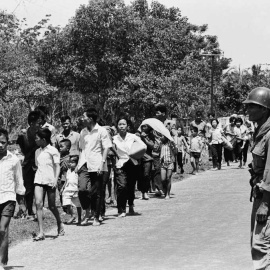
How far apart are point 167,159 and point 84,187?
13.6 ft

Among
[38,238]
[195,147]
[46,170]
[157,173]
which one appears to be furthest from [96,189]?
[195,147]

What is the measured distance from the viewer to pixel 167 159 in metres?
16.6

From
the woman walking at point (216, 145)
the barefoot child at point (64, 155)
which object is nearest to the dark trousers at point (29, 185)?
the barefoot child at point (64, 155)

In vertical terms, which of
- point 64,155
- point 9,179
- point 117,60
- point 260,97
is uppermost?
point 117,60

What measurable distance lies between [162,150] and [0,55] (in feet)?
92.4

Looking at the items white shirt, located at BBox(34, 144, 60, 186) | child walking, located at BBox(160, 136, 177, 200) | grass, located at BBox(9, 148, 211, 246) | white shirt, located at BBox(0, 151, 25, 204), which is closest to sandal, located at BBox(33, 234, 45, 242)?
grass, located at BBox(9, 148, 211, 246)

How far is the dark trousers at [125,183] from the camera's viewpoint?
13.9 metres

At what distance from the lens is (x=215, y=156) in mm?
24719

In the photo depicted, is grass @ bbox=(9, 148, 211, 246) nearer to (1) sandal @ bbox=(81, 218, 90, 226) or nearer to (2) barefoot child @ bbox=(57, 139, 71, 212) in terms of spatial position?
(1) sandal @ bbox=(81, 218, 90, 226)

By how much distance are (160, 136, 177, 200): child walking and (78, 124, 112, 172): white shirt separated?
3.85 meters

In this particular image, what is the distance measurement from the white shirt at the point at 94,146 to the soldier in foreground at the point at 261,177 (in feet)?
20.0

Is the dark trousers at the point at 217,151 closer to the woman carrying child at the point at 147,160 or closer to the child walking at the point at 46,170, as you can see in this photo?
the woman carrying child at the point at 147,160

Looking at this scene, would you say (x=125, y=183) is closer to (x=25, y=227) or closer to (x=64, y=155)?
(x=64, y=155)

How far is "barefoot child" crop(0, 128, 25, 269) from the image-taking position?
881 cm
